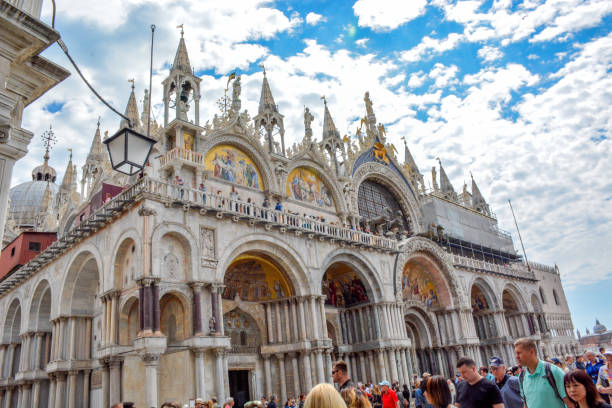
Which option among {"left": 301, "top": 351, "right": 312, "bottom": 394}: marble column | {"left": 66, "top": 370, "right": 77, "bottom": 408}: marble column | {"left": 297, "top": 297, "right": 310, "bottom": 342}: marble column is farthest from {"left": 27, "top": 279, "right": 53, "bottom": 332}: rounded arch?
{"left": 301, "top": 351, "right": 312, "bottom": 394}: marble column

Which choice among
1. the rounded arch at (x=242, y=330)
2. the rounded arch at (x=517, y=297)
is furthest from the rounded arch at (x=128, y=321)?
the rounded arch at (x=517, y=297)

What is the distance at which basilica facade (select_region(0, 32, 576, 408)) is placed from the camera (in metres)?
16.6

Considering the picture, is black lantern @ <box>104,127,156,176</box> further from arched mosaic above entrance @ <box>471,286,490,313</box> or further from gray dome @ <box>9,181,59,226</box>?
gray dome @ <box>9,181,59,226</box>

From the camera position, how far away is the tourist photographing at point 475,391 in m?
4.94

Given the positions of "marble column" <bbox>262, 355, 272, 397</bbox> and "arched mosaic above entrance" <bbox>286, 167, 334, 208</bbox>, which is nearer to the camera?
"marble column" <bbox>262, 355, 272, 397</bbox>

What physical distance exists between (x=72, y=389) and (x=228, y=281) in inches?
294

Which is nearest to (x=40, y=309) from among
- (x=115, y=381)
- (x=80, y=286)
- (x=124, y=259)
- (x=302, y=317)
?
(x=80, y=286)

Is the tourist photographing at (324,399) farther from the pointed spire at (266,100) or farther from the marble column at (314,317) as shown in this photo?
the pointed spire at (266,100)

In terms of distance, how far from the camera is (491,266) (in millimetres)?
35156

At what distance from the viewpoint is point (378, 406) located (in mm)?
17641

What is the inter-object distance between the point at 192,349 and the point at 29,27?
41.3 ft

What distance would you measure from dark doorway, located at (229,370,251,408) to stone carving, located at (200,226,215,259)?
554cm

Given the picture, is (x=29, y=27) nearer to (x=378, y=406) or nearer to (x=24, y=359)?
(x=378, y=406)

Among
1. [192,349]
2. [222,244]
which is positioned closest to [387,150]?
[222,244]
